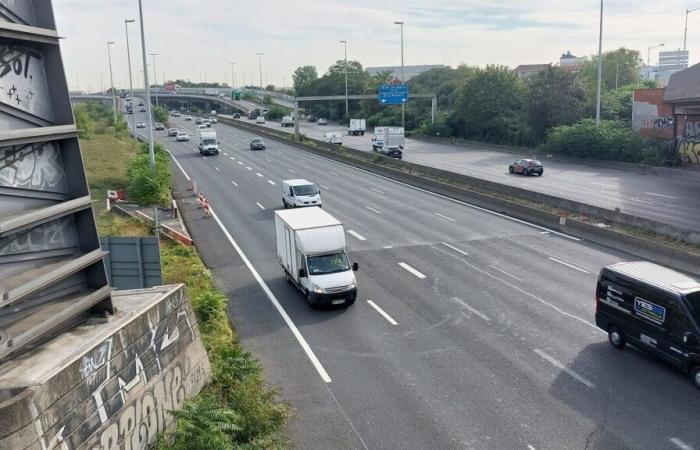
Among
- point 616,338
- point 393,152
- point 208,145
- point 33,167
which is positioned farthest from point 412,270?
point 208,145

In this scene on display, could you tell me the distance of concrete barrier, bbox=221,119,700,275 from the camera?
24689 mm

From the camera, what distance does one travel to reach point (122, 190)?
39688 millimetres

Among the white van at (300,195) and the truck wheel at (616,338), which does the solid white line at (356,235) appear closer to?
the white van at (300,195)

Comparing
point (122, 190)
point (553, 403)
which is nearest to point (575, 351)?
point (553, 403)

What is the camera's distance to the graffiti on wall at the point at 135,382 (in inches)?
369

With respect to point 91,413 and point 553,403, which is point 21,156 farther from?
point 553,403

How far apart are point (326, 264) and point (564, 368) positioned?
8.00 meters

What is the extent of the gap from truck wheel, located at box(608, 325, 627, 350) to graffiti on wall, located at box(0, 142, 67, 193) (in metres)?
13.4

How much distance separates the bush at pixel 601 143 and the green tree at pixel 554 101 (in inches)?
196

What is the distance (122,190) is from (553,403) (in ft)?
107

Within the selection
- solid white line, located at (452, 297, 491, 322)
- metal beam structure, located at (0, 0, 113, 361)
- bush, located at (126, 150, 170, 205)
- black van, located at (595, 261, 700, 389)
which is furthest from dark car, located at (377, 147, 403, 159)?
metal beam structure, located at (0, 0, 113, 361)

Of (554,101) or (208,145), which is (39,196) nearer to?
(208,145)

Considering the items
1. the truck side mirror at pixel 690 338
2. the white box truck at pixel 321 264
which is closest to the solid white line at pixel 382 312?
the white box truck at pixel 321 264

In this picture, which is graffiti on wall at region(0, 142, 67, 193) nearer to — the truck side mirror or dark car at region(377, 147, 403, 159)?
the truck side mirror
